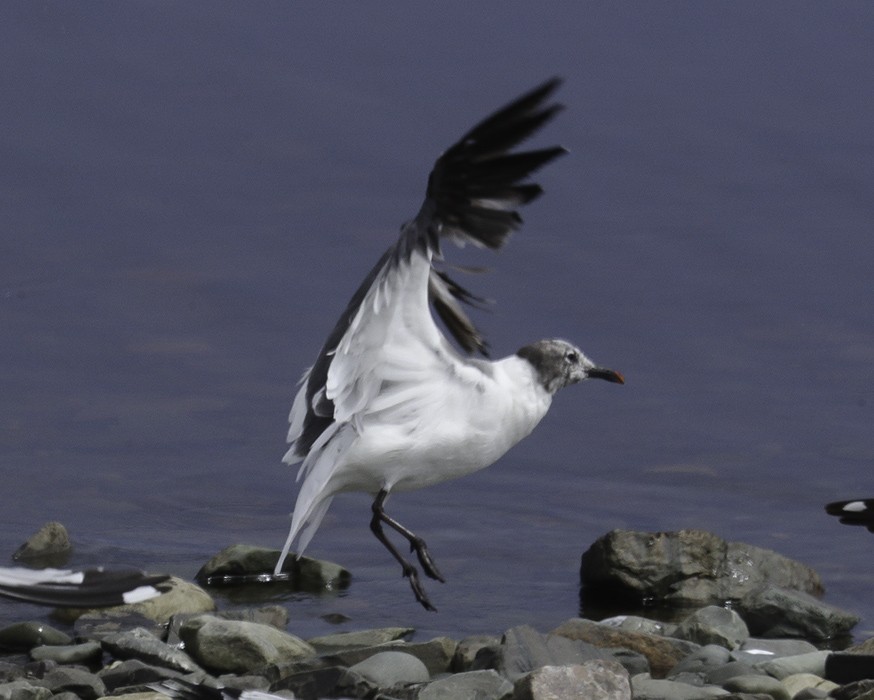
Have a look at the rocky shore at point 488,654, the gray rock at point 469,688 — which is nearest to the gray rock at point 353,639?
the rocky shore at point 488,654

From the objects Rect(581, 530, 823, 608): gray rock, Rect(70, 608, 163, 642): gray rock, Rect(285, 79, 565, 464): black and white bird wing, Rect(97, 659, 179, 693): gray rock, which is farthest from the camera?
Rect(581, 530, 823, 608): gray rock

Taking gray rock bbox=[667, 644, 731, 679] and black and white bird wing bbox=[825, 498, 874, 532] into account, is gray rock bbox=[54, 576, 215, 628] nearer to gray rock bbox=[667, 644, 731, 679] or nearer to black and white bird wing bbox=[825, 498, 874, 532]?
gray rock bbox=[667, 644, 731, 679]

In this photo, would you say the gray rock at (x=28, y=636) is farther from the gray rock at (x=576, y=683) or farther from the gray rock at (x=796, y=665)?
the gray rock at (x=796, y=665)

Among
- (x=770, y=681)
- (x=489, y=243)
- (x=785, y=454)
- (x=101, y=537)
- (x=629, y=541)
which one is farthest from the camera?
(x=785, y=454)

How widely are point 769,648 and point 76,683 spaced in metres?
3.33

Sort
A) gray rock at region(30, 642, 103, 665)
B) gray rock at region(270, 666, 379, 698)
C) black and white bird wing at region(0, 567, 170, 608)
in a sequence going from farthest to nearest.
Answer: gray rock at region(30, 642, 103, 665) < gray rock at region(270, 666, 379, 698) < black and white bird wing at region(0, 567, 170, 608)

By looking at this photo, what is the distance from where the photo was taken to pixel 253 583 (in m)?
10.9

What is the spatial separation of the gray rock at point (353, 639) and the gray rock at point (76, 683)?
4.68 ft

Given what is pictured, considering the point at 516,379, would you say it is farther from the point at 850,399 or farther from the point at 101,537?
the point at 850,399

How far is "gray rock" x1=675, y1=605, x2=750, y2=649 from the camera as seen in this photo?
9500 mm

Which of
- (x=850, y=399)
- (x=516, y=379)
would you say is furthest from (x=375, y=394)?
(x=850, y=399)

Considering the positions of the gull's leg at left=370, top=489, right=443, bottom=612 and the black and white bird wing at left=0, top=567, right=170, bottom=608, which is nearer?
Result: the black and white bird wing at left=0, top=567, right=170, bottom=608

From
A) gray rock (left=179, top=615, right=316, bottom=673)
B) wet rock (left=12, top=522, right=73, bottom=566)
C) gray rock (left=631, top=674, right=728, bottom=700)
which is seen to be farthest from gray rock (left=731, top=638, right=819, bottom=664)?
wet rock (left=12, top=522, right=73, bottom=566)

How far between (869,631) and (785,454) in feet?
12.5
